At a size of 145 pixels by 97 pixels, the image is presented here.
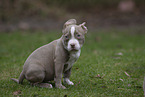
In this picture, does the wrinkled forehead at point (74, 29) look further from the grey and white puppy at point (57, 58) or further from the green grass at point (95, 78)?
the green grass at point (95, 78)

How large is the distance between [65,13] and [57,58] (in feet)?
44.5

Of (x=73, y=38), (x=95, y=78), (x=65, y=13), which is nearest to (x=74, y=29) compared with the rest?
(x=73, y=38)

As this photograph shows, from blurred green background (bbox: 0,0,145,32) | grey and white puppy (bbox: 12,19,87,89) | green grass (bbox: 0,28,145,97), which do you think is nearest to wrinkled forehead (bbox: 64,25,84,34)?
grey and white puppy (bbox: 12,19,87,89)

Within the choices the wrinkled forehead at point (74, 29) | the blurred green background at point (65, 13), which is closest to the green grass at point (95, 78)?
the wrinkled forehead at point (74, 29)

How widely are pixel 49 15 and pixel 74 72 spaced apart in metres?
11.8

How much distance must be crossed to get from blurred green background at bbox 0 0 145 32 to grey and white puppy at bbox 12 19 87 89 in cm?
1025

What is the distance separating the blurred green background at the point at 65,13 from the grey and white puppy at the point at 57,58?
10.2 metres

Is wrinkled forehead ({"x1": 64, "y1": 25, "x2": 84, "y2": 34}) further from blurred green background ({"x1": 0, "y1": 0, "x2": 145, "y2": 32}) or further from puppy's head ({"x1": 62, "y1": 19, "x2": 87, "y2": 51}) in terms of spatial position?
blurred green background ({"x1": 0, "y1": 0, "x2": 145, "y2": 32})

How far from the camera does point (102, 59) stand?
7.46 metres

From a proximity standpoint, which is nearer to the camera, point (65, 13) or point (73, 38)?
point (73, 38)

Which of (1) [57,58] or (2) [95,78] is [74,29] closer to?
(1) [57,58]

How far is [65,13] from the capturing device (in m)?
18.1

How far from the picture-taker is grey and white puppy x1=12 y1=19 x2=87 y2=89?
455cm

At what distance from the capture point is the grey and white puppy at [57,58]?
4.55 m
